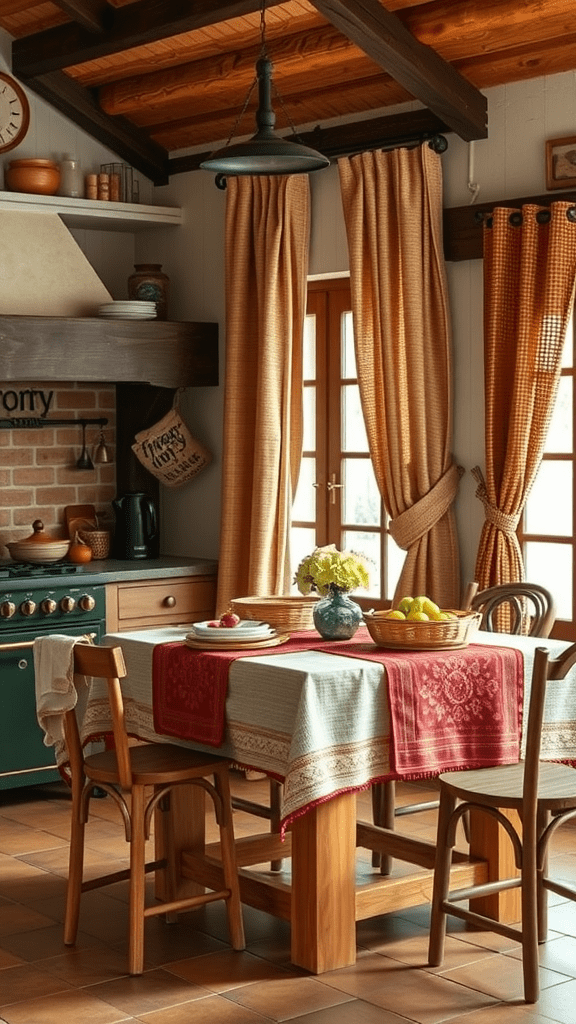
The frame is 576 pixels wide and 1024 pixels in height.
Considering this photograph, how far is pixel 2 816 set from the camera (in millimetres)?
5297

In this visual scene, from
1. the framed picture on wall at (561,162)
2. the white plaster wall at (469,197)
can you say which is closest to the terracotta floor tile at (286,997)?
the white plaster wall at (469,197)

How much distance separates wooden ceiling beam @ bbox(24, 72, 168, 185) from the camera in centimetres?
592

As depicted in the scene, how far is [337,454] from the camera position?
5.84 meters

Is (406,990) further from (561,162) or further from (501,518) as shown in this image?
(561,162)

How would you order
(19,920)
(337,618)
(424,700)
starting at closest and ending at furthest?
(424,700), (337,618), (19,920)

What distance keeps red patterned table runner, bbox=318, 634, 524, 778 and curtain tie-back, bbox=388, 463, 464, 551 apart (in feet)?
4.87

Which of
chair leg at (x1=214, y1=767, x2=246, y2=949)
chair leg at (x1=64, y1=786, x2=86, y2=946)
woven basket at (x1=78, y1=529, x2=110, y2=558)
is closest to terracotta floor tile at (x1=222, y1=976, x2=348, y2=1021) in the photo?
chair leg at (x1=214, y1=767, x2=246, y2=949)

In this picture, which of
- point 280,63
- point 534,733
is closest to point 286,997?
point 534,733

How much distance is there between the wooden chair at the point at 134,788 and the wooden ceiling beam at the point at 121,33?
2363mm

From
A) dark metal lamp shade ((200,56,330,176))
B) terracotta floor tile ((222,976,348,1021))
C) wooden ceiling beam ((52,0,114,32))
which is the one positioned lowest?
terracotta floor tile ((222,976,348,1021))

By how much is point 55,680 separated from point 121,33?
2602 millimetres

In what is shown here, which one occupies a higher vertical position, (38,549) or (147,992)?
(38,549)

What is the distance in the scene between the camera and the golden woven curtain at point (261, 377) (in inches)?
224

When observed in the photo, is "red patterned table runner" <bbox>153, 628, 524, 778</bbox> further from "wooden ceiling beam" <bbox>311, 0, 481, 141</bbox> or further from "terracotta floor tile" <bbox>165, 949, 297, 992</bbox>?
"wooden ceiling beam" <bbox>311, 0, 481, 141</bbox>
